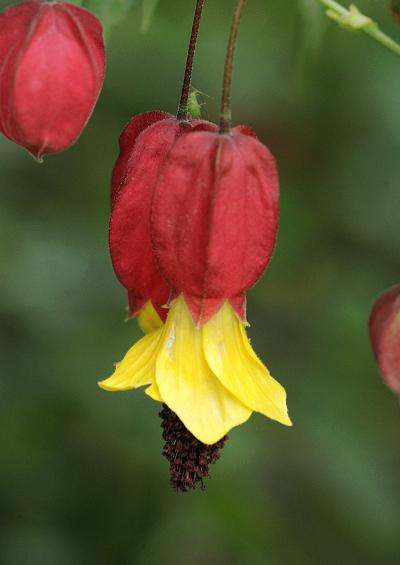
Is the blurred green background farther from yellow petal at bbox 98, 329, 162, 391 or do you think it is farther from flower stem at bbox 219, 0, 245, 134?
flower stem at bbox 219, 0, 245, 134

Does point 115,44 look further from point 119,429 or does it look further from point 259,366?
point 259,366

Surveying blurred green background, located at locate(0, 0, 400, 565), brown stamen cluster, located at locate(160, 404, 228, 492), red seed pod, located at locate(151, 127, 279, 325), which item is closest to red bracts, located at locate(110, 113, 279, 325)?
red seed pod, located at locate(151, 127, 279, 325)

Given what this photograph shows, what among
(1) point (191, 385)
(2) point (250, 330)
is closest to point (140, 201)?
(1) point (191, 385)

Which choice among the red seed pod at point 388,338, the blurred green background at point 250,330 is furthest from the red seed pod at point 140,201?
the blurred green background at point 250,330

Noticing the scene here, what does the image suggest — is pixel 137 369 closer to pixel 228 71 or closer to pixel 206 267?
pixel 206 267

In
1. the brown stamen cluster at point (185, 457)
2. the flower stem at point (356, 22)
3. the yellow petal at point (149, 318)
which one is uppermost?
the flower stem at point (356, 22)

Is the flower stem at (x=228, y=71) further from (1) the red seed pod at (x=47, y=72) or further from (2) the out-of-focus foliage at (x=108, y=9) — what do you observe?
(2) the out-of-focus foliage at (x=108, y=9)
